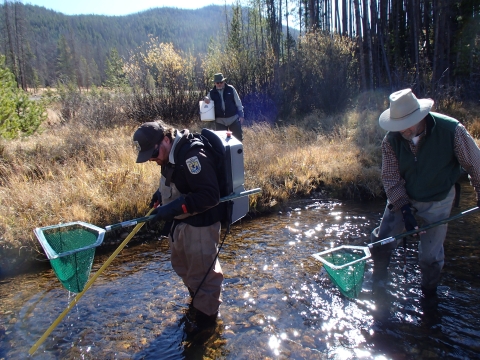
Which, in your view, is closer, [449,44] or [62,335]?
[62,335]

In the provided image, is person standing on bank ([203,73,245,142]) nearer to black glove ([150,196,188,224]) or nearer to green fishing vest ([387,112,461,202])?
green fishing vest ([387,112,461,202])

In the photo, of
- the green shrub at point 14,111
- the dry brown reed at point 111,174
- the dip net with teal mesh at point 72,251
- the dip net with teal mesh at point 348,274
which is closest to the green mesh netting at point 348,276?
the dip net with teal mesh at point 348,274

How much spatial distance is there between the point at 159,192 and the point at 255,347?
168 centimetres

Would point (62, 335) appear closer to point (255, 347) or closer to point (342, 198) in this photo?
point (255, 347)

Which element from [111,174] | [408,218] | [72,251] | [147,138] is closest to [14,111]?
[111,174]

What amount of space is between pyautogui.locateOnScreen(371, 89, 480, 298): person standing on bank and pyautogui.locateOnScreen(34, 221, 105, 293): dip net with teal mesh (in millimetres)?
2600

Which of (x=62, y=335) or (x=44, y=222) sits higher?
(x=44, y=222)

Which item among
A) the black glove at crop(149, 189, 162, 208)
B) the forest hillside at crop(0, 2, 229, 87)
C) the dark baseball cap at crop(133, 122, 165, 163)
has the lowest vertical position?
the black glove at crop(149, 189, 162, 208)

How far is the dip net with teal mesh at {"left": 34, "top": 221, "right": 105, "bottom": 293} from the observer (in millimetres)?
2773

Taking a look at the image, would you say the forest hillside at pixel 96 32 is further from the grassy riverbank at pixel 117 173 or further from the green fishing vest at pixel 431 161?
the green fishing vest at pixel 431 161

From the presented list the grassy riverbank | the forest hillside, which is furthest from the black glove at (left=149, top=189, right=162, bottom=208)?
the forest hillside

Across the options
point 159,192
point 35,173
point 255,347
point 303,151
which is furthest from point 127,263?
point 303,151

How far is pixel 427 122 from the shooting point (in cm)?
322

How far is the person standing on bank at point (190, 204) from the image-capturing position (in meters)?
2.99
